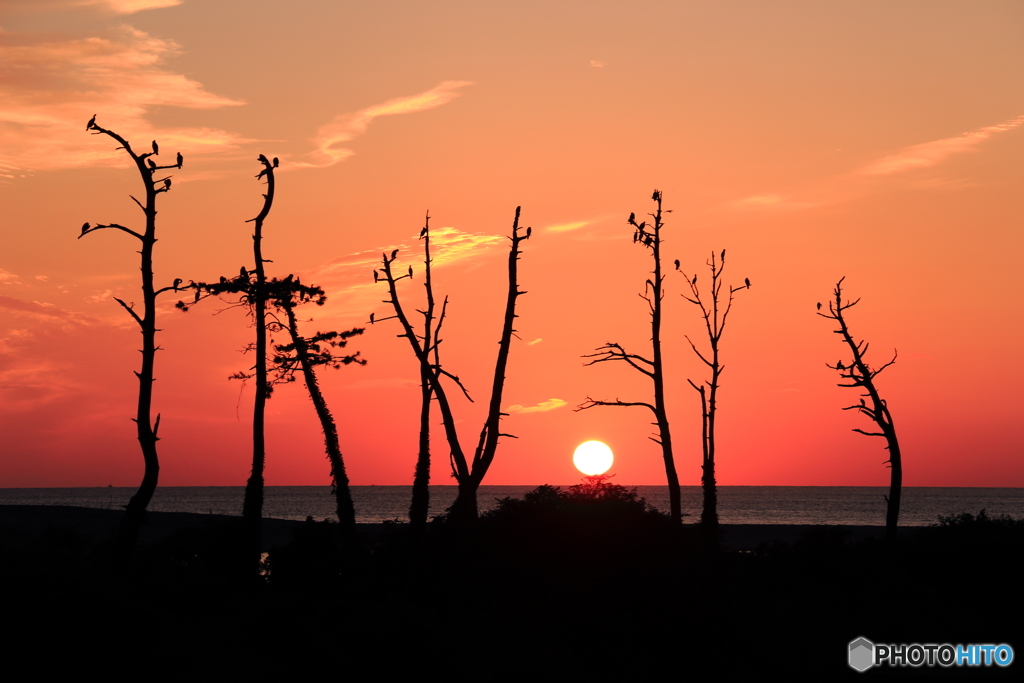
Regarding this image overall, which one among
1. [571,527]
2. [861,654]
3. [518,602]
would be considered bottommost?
[861,654]

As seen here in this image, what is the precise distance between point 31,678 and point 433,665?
6060 millimetres

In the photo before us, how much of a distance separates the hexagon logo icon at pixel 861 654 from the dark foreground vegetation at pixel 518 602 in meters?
0.25

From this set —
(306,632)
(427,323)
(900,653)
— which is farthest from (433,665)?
(427,323)

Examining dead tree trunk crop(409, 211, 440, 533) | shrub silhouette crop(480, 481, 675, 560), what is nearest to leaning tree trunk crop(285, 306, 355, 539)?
dead tree trunk crop(409, 211, 440, 533)

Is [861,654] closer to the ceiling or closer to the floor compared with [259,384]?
closer to the floor

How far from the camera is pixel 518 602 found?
18.0 metres

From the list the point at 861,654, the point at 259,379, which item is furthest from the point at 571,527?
the point at 259,379

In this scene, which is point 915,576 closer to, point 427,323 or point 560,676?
point 560,676

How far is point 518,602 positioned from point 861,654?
22.2 feet

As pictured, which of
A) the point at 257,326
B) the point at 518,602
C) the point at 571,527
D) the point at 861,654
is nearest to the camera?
the point at 861,654

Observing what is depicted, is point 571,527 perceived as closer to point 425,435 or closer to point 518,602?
point 518,602

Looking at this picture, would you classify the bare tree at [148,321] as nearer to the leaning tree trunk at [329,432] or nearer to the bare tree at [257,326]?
the bare tree at [257,326]

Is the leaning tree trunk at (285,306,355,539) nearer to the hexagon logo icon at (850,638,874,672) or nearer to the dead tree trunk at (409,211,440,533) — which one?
the dead tree trunk at (409,211,440,533)

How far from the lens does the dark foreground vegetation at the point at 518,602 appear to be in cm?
1434
